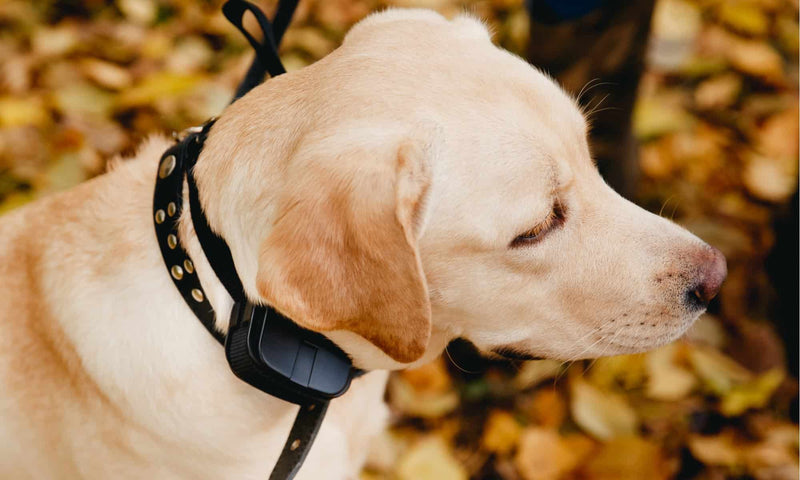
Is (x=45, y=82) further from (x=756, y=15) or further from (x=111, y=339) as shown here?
(x=756, y=15)

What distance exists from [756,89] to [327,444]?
137 inches

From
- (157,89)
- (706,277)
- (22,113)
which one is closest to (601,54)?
(706,277)

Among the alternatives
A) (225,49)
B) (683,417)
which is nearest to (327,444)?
(683,417)

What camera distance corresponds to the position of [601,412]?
10.3ft

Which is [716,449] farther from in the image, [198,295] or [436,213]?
[198,295]

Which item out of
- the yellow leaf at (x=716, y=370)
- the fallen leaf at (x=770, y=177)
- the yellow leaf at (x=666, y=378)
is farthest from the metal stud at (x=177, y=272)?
the fallen leaf at (x=770, y=177)

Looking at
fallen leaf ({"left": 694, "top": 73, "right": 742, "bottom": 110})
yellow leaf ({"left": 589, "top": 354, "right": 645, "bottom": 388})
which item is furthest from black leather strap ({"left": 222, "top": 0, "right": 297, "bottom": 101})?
fallen leaf ({"left": 694, "top": 73, "right": 742, "bottom": 110})

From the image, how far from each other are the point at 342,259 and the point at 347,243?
4 centimetres

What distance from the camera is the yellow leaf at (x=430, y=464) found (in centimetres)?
306

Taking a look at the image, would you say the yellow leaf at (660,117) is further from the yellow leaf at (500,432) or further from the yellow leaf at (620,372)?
the yellow leaf at (500,432)

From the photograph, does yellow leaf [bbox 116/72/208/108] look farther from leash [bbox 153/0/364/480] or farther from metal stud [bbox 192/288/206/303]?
metal stud [bbox 192/288/206/303]

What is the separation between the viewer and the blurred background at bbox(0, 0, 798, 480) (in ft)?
10.00

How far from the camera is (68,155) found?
3939mm

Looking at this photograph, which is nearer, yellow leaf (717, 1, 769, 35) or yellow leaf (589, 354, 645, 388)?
yellow leaf (589, 354, 645, 388)
